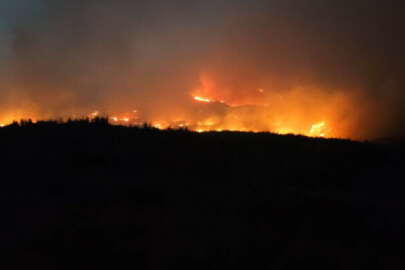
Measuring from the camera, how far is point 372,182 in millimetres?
10633

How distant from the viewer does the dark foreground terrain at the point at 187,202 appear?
600 cm

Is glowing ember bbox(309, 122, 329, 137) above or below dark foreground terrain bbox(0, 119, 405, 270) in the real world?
above

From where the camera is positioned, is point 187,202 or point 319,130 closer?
point 187,202

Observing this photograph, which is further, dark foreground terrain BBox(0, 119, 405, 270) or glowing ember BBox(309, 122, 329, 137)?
glowing ember BBox(309, 122, 329, 137)

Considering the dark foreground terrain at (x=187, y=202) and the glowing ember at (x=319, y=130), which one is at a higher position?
the glowing ember at (x=319, y=130)

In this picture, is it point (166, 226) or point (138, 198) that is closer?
point (166, 226)

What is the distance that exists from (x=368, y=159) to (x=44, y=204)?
27.9ft

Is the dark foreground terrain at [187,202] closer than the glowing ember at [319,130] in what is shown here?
Yes

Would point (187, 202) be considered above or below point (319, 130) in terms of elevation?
below

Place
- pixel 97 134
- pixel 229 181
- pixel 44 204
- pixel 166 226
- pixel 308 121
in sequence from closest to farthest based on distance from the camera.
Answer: pixel 166 226 < pixel 44 204 < pixel 229 181 < pixel 97 134 < pixel 308 121

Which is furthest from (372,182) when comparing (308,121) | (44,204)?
Result: (308,121)

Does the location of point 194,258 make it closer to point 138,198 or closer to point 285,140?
point 138,198

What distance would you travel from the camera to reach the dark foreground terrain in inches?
236

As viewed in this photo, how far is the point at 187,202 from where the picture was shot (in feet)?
24.8
